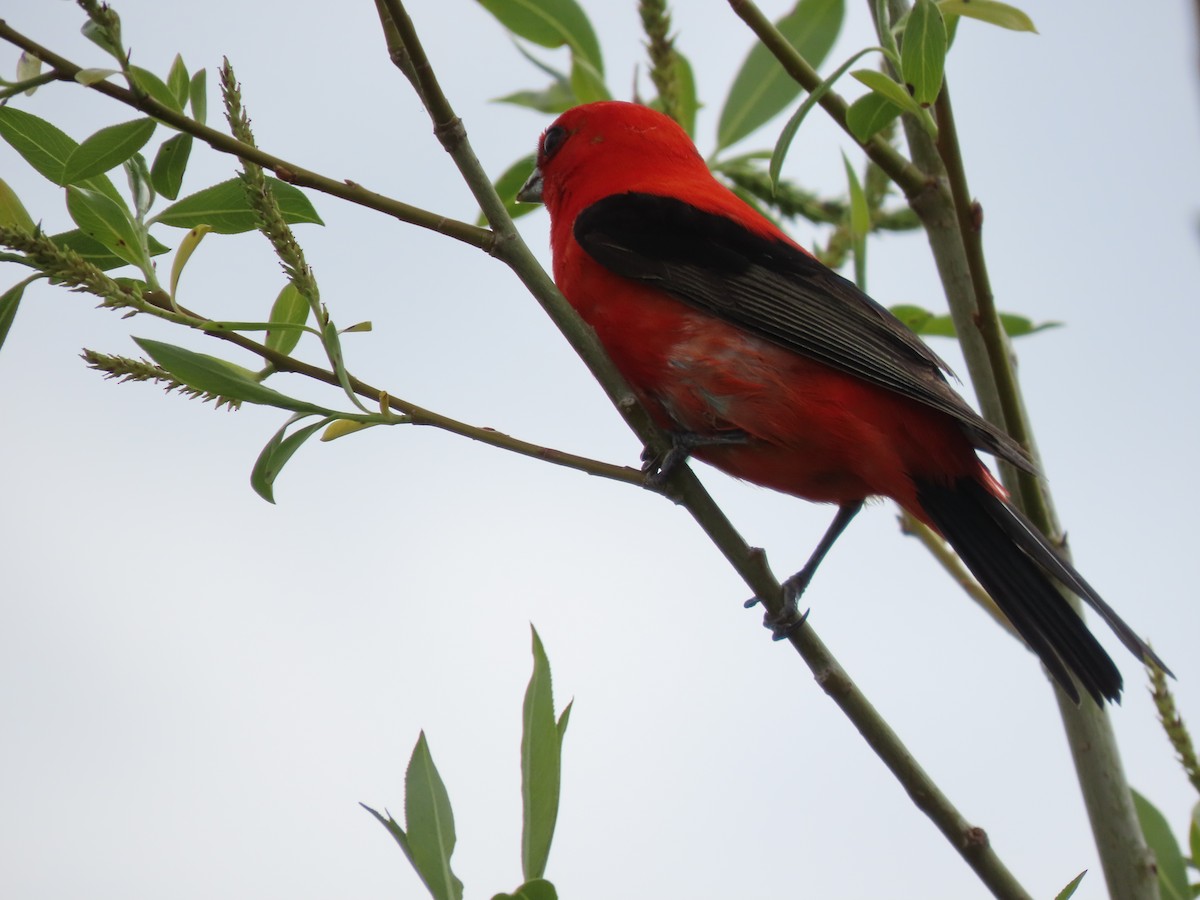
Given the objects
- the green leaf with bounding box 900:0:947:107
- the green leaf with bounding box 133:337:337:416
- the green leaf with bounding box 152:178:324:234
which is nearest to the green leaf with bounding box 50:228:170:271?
the green leaf with bounding box 152:178:324:234

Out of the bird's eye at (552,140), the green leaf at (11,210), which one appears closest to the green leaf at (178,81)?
the green leaf at (11,210)

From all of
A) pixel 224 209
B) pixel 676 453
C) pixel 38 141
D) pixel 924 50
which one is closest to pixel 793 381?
pixel 676 453

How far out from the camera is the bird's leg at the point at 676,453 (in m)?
2.58

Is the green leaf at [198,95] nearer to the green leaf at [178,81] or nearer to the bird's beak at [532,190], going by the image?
the green leaf at [178,81]

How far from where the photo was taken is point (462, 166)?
94.8 inches

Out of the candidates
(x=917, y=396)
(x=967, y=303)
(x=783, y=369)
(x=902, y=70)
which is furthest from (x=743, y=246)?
(x=902, y=70)

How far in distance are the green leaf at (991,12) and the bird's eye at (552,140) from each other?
2176 mm

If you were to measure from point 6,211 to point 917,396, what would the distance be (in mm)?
2283

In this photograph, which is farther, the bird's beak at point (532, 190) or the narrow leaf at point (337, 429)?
the bird's beak at point (532, 190)

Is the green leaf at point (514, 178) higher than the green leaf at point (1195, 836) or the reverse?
higher

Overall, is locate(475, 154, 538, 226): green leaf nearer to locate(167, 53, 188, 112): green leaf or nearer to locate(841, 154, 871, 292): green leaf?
locate(841, 154, 871, 292): green leaf

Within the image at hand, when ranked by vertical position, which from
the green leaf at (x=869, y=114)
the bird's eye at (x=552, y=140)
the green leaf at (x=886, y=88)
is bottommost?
the green leaf at (x=886, y=88)

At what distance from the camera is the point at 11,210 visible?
2.13 metres

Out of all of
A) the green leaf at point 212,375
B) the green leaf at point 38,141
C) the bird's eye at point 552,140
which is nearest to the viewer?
the green leaf at point 212,375
